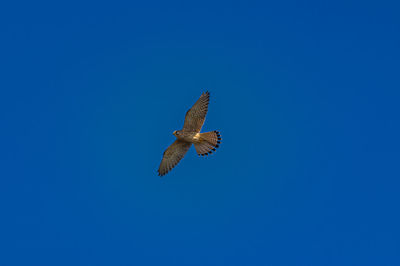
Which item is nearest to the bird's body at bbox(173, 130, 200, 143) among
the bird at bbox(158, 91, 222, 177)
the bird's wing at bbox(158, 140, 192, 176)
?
the bird at bbox(158, 91, 222, 177)

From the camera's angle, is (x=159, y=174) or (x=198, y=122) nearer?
(x=198, y=122)

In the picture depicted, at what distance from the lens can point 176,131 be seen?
15.7 meters

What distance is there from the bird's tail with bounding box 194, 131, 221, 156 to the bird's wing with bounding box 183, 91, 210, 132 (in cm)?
38

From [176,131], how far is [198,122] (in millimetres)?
898

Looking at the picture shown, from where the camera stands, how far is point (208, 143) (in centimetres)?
1566

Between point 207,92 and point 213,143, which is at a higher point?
point 207,92

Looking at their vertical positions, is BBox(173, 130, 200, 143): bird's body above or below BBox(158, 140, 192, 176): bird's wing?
above

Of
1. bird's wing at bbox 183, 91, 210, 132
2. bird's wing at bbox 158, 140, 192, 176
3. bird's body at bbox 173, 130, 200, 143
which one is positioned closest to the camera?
bird's wing at bbox 183, 91, 210, 132

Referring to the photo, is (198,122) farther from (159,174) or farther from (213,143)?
(159,174)

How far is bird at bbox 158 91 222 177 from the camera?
50.0 feet

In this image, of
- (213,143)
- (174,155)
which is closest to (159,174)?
(174,155)

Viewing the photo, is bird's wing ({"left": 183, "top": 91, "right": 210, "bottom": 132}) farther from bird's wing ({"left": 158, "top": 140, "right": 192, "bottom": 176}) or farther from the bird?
bird's wing ({"left": 158, "top": 140, "right": 192, "bottom": 176})

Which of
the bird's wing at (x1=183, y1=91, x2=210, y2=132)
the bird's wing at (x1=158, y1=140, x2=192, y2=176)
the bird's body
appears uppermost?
the bird's wing at (x1=183, y1=91, x2=210, y2=132)

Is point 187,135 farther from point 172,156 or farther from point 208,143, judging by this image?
point 172,156
